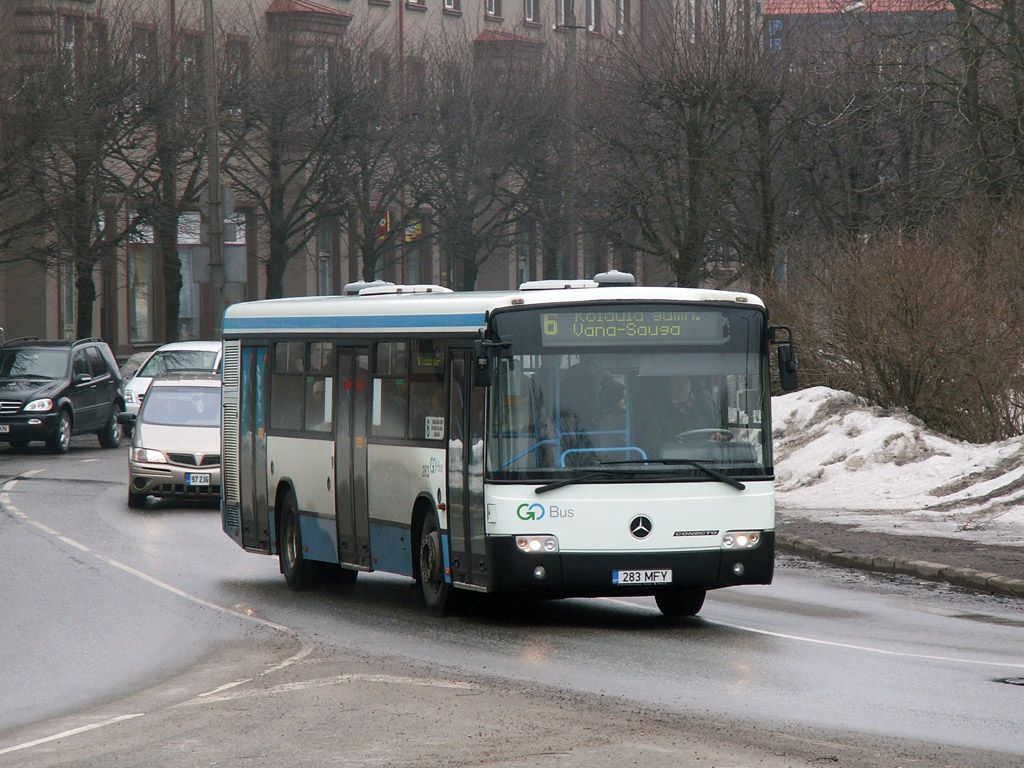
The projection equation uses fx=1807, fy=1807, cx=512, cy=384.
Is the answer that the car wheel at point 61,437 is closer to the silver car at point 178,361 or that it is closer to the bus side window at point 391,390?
the silver car at point 178,361

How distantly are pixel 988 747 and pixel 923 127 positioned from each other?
30.9 metres

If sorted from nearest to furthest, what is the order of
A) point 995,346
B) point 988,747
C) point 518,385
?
1. point 988,747
2. point 518,385
3. point 995,346

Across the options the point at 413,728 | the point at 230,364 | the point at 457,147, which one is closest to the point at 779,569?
the point at 230,364

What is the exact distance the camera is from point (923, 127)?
3741 cm

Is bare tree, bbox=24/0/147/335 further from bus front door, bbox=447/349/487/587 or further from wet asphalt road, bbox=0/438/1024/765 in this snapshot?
bus front door, bbox=447/349/487/587

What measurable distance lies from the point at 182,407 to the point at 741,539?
511 inches

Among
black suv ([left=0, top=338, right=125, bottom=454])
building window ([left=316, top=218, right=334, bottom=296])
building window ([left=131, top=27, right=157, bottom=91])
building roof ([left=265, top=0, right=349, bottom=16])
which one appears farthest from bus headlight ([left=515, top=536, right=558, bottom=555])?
building window ([left=316, top=218, right=334, bottom=296])

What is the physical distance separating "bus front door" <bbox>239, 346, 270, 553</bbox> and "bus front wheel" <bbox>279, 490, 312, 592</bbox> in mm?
383

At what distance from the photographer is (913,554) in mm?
16281

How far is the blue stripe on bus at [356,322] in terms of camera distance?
12.7m

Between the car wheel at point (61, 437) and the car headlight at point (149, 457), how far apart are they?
9294 millimetres

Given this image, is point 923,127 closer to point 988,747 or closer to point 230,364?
point 230,364

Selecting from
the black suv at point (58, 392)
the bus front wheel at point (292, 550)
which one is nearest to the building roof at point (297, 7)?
the black suv at point (58, 392)

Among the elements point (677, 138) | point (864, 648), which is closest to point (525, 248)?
point (677, 138)
